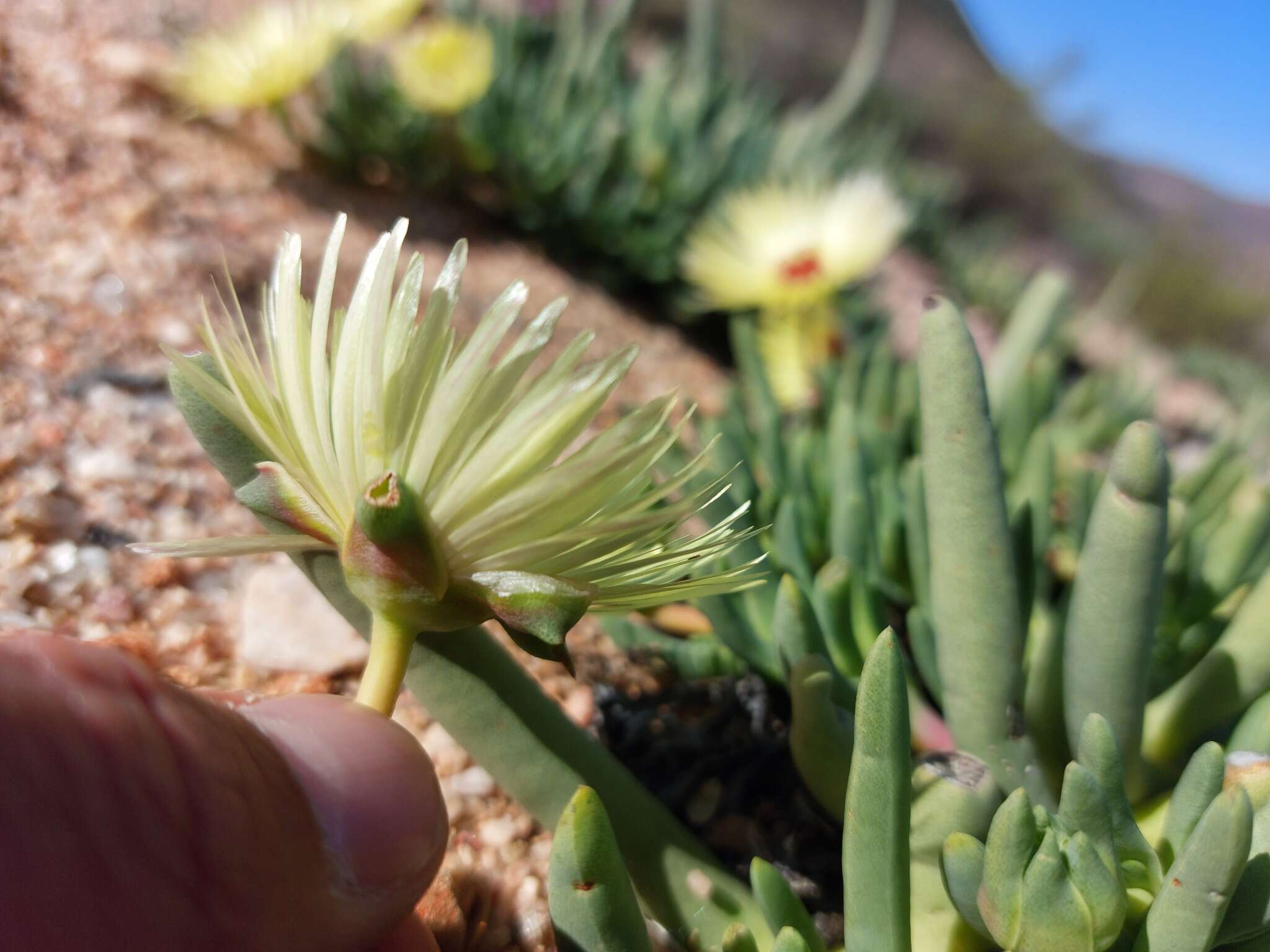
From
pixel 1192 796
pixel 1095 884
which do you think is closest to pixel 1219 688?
pixel 1192 796

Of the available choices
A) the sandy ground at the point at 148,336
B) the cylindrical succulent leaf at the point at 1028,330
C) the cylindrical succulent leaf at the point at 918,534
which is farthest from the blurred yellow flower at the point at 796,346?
the cylindrical succulent leaf at the point at 918,534

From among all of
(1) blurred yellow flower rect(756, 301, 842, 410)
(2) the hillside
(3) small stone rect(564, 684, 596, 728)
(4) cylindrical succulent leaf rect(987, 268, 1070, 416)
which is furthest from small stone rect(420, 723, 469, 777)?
(2) the hillside

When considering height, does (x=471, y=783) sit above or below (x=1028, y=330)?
below

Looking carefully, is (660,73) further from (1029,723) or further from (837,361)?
(1029,723)

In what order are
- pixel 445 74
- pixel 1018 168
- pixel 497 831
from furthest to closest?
pixel 1018 168 < pixel 445 74 < pixel 497 831

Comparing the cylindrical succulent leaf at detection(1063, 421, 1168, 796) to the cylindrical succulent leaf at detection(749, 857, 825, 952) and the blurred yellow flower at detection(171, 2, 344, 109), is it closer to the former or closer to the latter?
the cylindrical succulent leaf at detection(749, 857, 825, 952)

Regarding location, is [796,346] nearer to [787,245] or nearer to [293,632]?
[787,245]

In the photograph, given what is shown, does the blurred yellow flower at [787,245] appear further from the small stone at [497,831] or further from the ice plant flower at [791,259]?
the small stone at [497,831]
